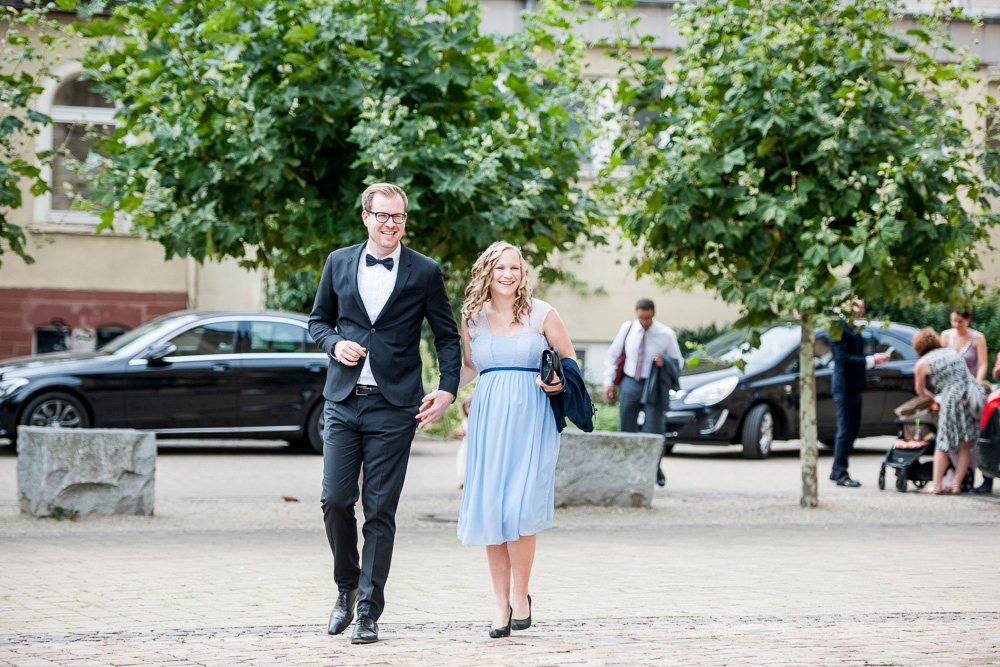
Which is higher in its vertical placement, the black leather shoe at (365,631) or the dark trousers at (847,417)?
the dark trousers at (847,417)

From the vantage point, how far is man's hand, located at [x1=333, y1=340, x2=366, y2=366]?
5.16 metres

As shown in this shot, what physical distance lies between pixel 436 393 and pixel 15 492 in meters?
7.13

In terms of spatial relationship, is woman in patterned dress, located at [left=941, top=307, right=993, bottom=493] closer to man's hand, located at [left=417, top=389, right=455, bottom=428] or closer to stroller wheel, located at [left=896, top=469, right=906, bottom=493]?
stroller wheel, located at [left=896, top=469, right=906, bottom=493]

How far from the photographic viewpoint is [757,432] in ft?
50.6

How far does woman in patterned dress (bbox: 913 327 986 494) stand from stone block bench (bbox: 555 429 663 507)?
10.4 feet

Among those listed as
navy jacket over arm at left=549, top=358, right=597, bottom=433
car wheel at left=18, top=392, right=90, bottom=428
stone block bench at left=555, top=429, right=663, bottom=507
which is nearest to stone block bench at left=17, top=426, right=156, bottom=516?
stone block bench at left=555, top=429, right=663, bottom=507

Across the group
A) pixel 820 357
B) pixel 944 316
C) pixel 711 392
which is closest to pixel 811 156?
pixel 711 392

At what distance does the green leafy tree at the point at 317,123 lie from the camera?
8406 mm

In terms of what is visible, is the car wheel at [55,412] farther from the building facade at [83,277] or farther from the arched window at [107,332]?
the arched window at [107,332]

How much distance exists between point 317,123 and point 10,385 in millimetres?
6577

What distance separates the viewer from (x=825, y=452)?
679 inches

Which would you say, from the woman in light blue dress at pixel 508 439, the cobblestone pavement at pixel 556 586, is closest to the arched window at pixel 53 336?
the cobblestone pavement at pixel 556 586

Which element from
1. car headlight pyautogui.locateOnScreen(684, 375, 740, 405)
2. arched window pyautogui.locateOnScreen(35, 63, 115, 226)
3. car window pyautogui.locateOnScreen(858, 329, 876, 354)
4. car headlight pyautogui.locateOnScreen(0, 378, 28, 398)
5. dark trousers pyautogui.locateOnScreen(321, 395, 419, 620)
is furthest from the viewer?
arched window pyautogui.locateOnScreen(35, 63, 115, 226)

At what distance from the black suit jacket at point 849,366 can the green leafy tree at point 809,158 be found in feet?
8.03
